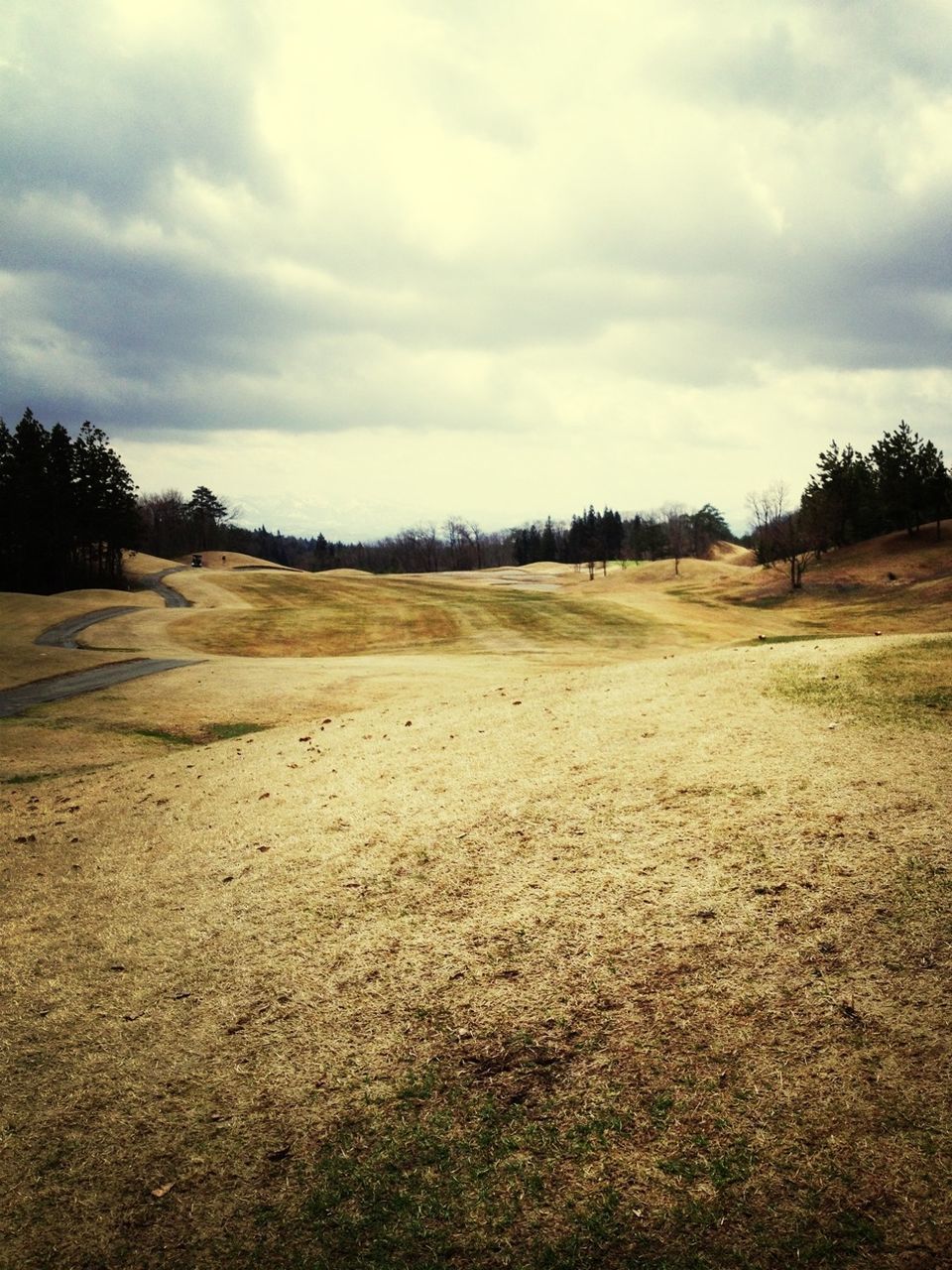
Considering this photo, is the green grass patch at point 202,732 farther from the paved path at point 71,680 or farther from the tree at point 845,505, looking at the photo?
the tree at point 845,505

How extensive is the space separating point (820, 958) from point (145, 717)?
79.1 feet

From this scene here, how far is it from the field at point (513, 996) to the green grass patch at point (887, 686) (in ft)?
0.39

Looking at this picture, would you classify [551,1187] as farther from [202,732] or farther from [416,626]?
[416,626]

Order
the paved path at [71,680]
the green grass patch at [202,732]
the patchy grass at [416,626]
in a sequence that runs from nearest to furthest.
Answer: the green grass patch at [202,732]
the paved path at [71,680]
the patchy grass at [416,626]

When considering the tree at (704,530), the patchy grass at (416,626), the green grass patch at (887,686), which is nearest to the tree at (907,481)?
the patchy grass at (416,626)

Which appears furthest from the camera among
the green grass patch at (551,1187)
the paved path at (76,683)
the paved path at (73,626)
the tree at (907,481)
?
the tree at (907,481)

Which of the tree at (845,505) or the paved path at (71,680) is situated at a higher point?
the tree at (845,505)

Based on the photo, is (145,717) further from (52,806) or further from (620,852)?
(620,852)

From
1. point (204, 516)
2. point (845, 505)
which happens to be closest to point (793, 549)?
point (845, 505)

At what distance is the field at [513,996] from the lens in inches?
192

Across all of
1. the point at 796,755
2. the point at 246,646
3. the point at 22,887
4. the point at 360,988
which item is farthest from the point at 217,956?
the point at 246,646

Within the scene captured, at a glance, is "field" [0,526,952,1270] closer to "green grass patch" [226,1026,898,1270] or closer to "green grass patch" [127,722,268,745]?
"green grass patch" [226,1026,898,1270]

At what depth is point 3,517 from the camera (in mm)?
75188

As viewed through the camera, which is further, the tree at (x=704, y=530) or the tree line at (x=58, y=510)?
the tree at (x=704, y=530)
